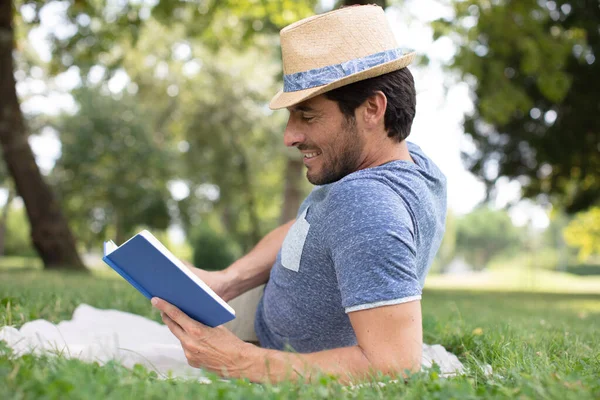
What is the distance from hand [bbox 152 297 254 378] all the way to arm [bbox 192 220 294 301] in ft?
2.79

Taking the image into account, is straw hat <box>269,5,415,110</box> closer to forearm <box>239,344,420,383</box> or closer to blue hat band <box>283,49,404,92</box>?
blue hat band <box>283,49,404,92</box>

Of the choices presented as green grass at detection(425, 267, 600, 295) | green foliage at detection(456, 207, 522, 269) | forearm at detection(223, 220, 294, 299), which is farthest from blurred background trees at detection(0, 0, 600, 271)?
green foliage at detection(456, 207, 522, 269)

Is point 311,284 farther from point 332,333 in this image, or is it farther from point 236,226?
point 236,226

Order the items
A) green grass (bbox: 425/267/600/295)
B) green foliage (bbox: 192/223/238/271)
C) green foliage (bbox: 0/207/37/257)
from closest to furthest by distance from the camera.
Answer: green foliage (bbox: 192/223/238/271) < green grass (bbox: 425/267/600/295) < green foliage (bbox: 0/207/37/257)

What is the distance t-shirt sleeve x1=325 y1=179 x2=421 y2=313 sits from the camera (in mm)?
2096

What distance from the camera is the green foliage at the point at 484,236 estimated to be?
86.3 meters

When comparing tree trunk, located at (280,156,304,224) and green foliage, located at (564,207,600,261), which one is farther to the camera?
green foliage, located at (564,207,600,261)

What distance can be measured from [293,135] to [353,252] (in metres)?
0.66

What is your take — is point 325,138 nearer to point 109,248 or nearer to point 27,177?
point 109,248

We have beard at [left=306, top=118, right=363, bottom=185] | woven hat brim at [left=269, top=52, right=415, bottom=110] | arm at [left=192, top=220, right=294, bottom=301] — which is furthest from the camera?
arm at [left=192, top=220, right=294, bottom=301]

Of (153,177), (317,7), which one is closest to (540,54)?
(317,7)

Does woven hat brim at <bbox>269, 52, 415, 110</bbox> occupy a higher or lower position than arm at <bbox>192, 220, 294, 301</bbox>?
higher

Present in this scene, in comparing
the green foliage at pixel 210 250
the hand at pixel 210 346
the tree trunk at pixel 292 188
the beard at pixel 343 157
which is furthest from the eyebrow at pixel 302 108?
the green foliage at pixel 210 250

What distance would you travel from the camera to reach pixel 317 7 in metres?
11.8
